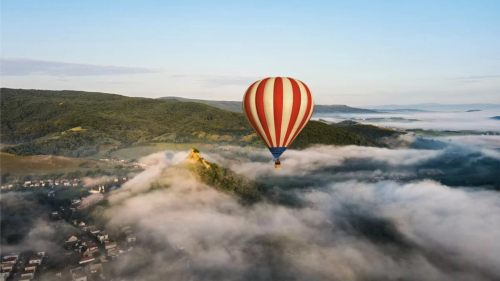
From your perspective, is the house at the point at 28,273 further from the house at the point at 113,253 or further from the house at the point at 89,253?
the house at the point at 113,253

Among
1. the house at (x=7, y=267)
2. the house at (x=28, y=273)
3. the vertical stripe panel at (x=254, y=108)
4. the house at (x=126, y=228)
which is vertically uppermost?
the vertical stripe panel at (x=254, y=108)

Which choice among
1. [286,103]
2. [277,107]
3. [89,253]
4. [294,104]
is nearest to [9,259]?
[89,253]

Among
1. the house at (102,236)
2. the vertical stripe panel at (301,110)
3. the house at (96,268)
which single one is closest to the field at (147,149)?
the house at (102,236)

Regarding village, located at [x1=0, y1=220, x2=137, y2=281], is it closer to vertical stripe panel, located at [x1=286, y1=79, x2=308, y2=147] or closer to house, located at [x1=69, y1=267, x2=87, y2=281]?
house, located at [x1=69, y1=267, x2=87, y2=281]

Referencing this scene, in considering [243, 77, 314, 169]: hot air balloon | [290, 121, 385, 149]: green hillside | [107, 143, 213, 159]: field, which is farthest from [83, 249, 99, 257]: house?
[290, 121, 385, 149]: green hillside

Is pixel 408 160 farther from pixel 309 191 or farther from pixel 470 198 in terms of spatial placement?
pixel 309 191

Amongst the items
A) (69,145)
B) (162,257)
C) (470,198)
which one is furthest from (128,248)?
(470,198)

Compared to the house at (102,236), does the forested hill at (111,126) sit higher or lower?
higher
